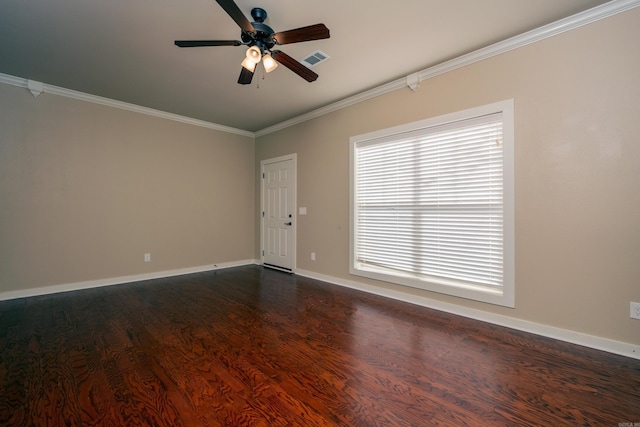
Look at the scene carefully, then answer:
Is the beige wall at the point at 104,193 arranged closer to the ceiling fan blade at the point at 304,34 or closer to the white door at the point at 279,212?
the white door at the point at 279,212

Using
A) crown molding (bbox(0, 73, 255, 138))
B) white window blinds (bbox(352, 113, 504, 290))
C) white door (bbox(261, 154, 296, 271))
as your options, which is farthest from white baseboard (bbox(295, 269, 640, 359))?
crown molding (bbox(0, 73, 255, 138))

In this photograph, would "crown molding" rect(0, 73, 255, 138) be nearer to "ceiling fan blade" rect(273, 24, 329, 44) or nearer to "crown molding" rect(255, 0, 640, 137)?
"crown molding" rect(255, 0, 640, 137)

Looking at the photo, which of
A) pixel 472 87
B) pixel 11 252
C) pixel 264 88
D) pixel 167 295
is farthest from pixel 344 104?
pixel 11 252

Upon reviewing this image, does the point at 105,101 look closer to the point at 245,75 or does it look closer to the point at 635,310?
the point at 245,75

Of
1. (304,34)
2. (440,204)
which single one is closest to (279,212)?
(440,204)

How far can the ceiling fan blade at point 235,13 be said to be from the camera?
5.76ft

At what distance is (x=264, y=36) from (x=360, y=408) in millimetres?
2765

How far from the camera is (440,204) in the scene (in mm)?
3145

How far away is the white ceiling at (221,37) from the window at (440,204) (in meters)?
0.70

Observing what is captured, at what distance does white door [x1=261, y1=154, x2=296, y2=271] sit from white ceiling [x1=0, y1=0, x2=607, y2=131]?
1569 mm

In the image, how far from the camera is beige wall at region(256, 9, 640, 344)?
2.13m

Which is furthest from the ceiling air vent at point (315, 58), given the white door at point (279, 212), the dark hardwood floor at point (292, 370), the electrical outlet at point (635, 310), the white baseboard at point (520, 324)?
the electrical outlet at point (635, 310)

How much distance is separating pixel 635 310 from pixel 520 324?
777 millimetres

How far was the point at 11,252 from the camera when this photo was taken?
3.41 metres
